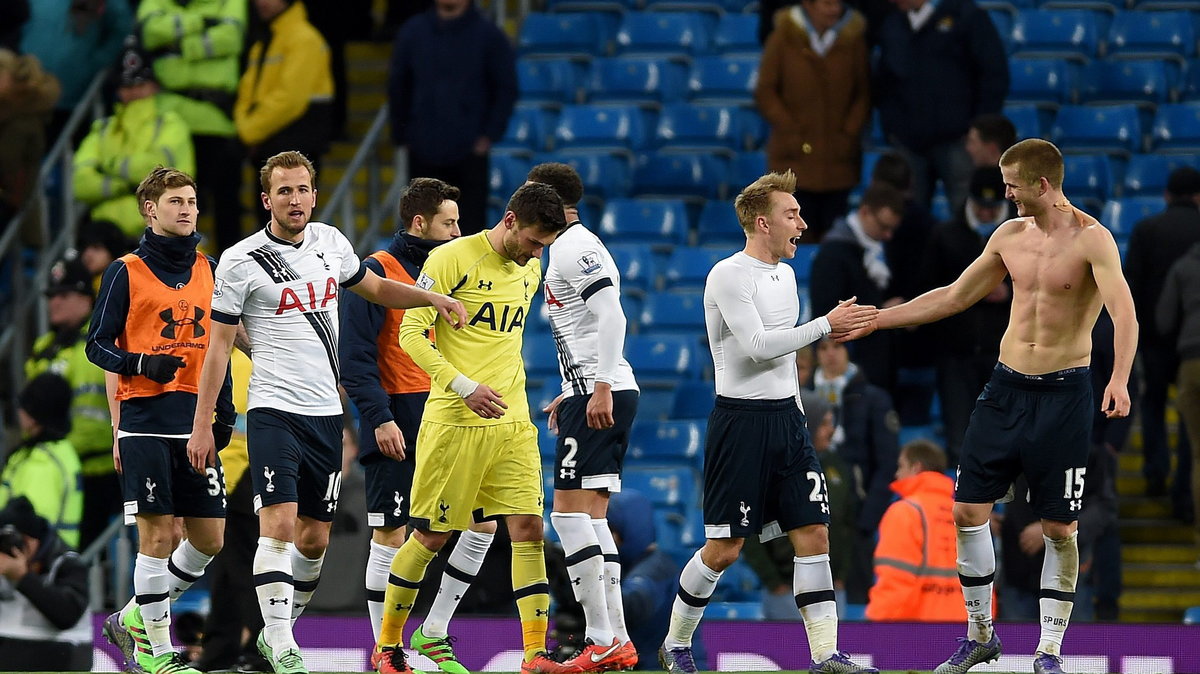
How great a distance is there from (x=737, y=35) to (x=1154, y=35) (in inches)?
143

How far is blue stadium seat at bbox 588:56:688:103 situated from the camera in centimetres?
1683

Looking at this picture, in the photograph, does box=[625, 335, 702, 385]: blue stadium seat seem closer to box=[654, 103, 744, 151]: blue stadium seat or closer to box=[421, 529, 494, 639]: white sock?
box=[654, 103, 744, 151]: blue stadium seat

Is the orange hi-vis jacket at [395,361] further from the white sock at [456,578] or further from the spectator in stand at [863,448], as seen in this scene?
the spectator in stand at [863,448]

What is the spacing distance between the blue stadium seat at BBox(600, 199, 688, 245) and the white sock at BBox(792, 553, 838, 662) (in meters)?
7.13

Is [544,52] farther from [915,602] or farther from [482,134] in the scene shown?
[915,602]

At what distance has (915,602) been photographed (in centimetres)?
1160

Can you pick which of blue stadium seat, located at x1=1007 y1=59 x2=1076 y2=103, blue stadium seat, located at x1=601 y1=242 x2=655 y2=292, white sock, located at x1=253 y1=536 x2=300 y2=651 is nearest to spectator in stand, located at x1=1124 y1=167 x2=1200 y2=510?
blue stadium seat, located at x1=1007 y1=59 x2=1076 y2=103

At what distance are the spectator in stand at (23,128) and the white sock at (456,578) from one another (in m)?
7.43

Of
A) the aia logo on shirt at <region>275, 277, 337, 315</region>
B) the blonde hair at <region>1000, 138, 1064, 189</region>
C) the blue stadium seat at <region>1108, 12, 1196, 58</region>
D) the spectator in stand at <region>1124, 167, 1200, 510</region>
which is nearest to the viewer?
the blonde hair at <region>1000, 138, 1064, 189</region>

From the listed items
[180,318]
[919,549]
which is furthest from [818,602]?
[180,318]

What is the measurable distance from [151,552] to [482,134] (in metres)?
6.38

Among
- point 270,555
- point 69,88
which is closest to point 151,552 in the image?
point 270,555

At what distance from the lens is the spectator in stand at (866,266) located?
13180 mm

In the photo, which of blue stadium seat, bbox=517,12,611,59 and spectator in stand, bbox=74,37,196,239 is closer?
spectator in stand, bbox=74,37,196,239
